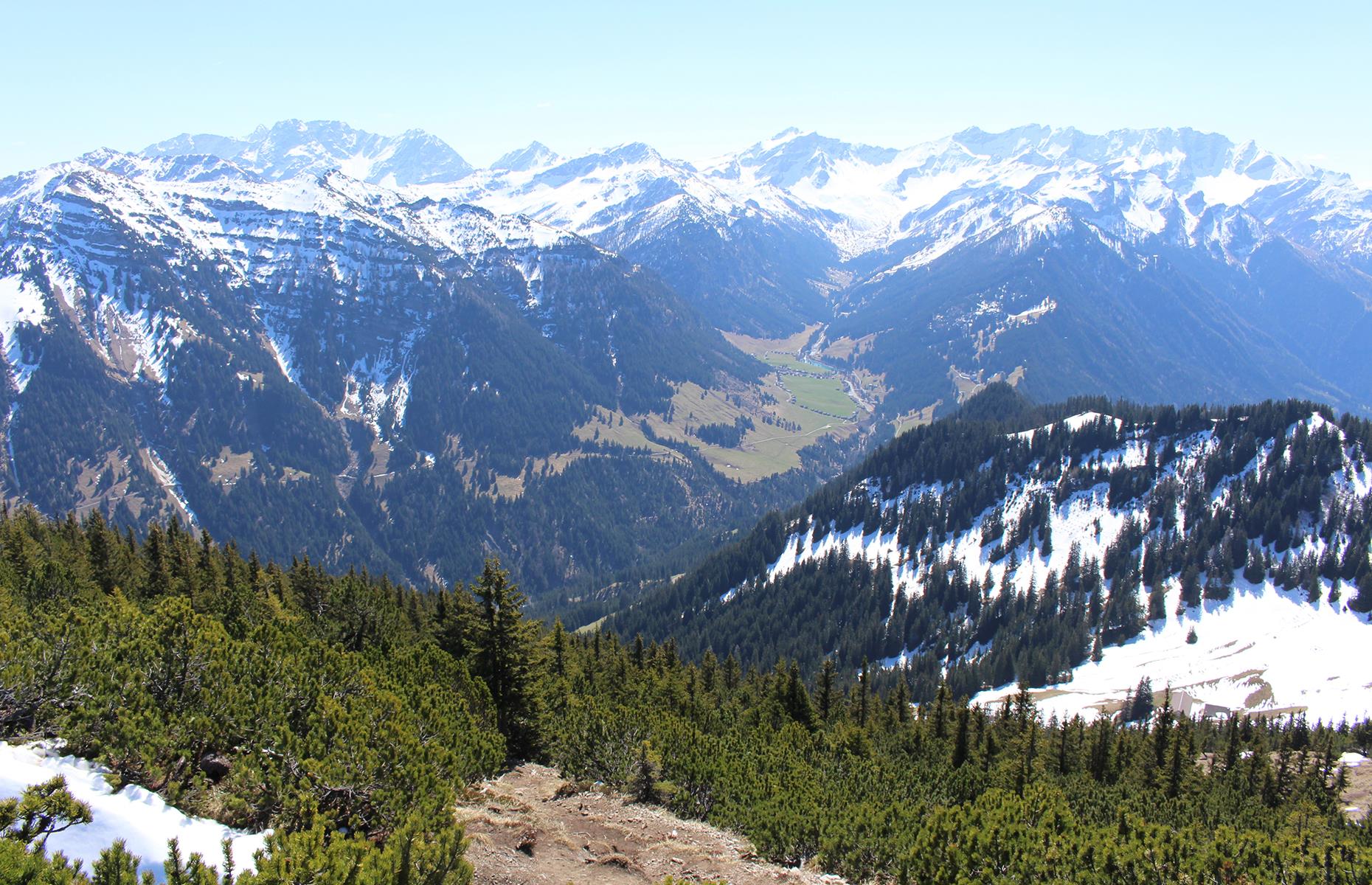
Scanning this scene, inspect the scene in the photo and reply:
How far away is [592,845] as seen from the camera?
3350 centimetres

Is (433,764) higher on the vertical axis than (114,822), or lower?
lower

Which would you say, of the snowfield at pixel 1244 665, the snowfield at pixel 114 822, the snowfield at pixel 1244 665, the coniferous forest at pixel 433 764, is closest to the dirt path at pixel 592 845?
the coniferous forest at pixel 433 764

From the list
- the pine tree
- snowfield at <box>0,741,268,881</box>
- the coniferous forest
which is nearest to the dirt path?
the coniferous forest

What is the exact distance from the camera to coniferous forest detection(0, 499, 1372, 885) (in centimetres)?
2359

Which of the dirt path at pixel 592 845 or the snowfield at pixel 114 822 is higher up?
the snowfield at pixel 114 822

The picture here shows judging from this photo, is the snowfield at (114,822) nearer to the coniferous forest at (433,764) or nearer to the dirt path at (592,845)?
the coniferous forest at (433,764)

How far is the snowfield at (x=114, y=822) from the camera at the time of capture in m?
19.0

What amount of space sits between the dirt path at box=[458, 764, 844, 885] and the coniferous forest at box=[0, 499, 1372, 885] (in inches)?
70.7

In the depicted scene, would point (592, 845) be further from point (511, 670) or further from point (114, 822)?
point (114, 822)

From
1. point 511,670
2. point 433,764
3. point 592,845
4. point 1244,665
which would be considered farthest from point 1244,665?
point 433,764

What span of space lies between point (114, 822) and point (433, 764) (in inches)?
427

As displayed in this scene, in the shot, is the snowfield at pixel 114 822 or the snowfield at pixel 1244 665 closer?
the snowfield at pixel 114 822

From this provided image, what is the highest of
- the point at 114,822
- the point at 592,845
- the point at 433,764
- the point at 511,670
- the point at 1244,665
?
the point at 114,822

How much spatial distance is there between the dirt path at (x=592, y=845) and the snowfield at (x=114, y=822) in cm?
767
